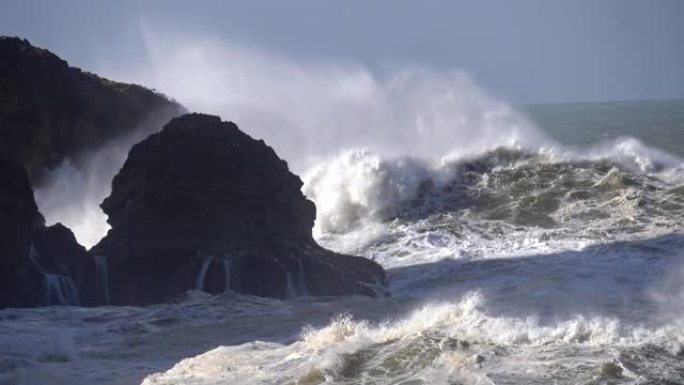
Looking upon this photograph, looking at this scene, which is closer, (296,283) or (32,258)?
(32,258)

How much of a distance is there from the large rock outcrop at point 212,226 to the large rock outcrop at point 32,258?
2.00ft

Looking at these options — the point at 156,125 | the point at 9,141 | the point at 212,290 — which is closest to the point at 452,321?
the point at 212,290

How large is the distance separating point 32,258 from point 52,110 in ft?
31.8

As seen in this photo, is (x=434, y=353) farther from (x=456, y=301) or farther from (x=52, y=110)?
(x=52, y=110)

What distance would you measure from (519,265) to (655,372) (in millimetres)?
11966

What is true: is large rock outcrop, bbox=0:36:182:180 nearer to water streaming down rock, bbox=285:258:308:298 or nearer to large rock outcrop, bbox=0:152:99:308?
large rock outcrop, bbox=0:152:99:308

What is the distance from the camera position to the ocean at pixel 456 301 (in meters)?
9.92

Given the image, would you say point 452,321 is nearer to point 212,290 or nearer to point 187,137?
point 212,290

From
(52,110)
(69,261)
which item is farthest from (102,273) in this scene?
(52,110)

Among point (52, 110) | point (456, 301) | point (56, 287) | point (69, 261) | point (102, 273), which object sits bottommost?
point (456, 301)

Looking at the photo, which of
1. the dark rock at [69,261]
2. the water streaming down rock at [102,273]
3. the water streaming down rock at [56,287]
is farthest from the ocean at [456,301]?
the water streaming down rock at [102,273]

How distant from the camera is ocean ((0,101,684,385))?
9.92m

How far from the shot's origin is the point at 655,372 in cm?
907

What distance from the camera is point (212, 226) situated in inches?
773
